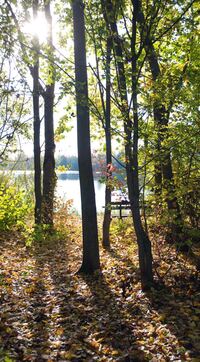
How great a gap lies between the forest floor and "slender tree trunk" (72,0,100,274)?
40 centimetres

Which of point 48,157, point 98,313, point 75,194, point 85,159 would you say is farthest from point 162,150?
point 75,194

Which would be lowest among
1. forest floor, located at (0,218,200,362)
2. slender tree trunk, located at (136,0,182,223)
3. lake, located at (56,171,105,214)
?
forest floor, located at (0,218,200,362)

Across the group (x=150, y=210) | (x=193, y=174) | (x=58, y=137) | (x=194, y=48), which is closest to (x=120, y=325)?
(x=150, y=210)

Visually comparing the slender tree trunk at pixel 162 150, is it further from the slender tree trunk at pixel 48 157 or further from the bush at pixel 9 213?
the bush at pixel 9 213

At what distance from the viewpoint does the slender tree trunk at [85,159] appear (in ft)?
20.4

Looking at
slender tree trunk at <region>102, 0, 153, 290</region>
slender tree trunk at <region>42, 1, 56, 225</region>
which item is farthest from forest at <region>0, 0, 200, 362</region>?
slender tree trunk at <region>42, 1, 56, 225</region>

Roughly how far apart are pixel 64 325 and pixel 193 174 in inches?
126

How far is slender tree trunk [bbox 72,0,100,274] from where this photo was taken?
20.4 feet

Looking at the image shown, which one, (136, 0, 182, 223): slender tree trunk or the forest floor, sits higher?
(136, 0, 182, 223): slender tree trunk

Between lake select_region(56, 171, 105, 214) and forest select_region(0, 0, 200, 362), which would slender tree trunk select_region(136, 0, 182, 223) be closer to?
forest select_region(0, 0, 200, 362)

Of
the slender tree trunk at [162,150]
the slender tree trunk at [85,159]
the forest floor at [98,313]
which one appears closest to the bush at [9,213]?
the forest floor at [98,313]

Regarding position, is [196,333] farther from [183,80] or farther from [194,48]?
[194,48]

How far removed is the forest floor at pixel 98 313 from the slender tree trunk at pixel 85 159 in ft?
1.31

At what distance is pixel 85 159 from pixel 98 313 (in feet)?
9.22
